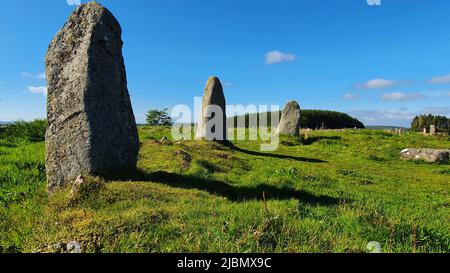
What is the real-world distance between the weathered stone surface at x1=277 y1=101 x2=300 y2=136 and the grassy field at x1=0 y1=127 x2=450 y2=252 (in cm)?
1658

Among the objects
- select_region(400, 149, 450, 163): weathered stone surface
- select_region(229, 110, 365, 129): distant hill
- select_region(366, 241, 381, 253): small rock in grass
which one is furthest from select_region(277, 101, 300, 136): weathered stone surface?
select_region(229, 110, 365, 129): distant hill

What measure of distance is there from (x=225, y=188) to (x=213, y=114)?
1514 centimetres

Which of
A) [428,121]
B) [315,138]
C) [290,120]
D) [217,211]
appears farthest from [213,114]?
[428,121]

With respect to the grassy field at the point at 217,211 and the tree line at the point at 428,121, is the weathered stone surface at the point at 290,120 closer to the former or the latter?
the grassy field at the point at 217,211

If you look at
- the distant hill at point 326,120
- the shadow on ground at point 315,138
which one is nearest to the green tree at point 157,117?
the distant hill at point 326,120

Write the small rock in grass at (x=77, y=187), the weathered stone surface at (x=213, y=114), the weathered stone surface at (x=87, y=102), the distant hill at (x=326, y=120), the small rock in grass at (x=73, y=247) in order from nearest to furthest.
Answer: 1. the small rock in grass at (x=73, y=247)
2. the small rock in grass at (x=77, y=187)
3. the weathered stone surface at (x=87, y=102)
4. the weathered stone surface at (x=213, y=114)
5. the distant hill at (x=326, y=120)

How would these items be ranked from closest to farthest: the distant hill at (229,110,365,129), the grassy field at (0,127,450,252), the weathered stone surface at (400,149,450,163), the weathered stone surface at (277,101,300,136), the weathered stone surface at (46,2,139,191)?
1. the grassy field at (0,127,450,252)
2. the weathered stone surface at (46,2,139,191)
3. the weathered stone surface at (400,149,450,163)
4. the weathered stone surface at (277,101,300,136)
5. the distant hill at (229,110,365,129)

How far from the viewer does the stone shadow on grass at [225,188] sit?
9.87 metres

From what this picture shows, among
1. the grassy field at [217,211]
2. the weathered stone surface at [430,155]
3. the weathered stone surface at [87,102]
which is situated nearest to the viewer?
the grassy field at [217,211]

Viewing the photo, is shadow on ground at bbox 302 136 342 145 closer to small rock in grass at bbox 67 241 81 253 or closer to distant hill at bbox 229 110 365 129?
small rock in grass at bbox 67 241 81 253

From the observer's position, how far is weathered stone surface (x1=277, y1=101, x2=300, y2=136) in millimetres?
32938

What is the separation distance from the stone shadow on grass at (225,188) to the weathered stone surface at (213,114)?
13493 millimetres

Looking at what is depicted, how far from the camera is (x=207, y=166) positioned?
14.2 meters
